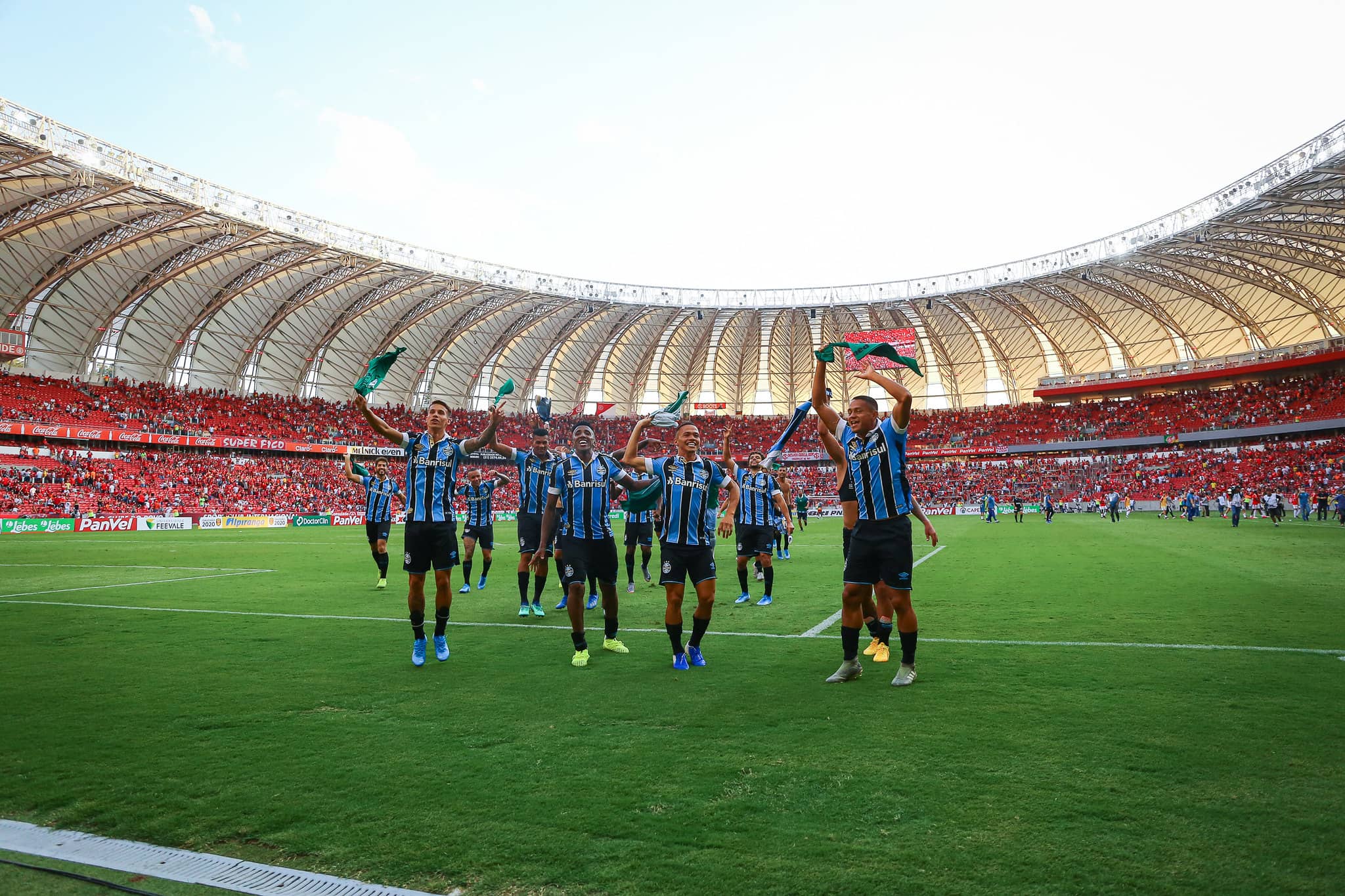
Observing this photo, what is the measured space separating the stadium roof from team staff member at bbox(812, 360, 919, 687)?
35.2 m

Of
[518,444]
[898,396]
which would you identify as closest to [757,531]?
[898,396]

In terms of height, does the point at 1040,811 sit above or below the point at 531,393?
below

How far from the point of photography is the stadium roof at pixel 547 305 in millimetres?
A: 35719

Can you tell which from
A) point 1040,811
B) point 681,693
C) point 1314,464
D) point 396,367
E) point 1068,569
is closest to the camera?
point 1040,811

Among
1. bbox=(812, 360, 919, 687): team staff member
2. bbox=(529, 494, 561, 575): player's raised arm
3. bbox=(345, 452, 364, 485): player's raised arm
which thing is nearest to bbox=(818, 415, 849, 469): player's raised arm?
bbox=(812, 360, 919, 687): team staff member

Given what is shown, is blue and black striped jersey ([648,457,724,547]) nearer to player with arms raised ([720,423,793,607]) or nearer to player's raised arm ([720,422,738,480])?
player's raised arm ([720,422,738,480])

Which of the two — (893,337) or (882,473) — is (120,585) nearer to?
(882,473)

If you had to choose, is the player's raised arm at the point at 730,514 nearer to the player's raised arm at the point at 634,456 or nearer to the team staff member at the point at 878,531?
the player's raised arm at the point at 634,456

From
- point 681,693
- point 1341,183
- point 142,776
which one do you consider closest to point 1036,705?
point 681,693

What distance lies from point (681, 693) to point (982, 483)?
212 ft

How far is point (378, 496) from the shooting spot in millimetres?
14117

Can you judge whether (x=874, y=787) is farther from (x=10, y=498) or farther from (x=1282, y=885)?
(x=10, y=498)

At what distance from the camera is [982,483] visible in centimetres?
6525

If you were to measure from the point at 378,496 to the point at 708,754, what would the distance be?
10968 millimetres
